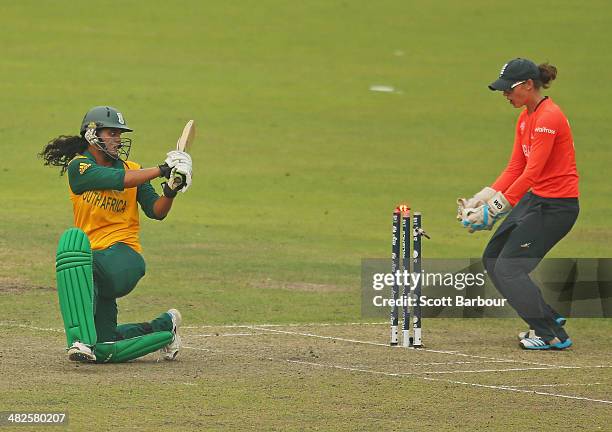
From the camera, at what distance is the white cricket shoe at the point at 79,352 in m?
10.3

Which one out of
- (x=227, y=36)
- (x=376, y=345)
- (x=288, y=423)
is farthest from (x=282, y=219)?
(x=227, y=36)

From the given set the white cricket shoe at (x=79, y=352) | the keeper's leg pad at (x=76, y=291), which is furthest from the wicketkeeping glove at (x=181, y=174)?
the white cricket shoe at (x=79, y=352)

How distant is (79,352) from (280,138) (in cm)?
1719

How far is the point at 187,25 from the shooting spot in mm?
36000

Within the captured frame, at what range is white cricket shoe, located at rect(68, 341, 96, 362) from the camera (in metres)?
10.3

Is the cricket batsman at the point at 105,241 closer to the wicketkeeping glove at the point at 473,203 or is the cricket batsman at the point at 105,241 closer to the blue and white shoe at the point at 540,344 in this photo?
the wicketkeeping glove at the point at 473,203

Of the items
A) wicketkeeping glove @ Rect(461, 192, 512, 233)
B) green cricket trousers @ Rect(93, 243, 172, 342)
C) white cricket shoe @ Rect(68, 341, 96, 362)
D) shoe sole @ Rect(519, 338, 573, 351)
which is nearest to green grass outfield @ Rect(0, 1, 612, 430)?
white cricket shoe @ Rect(68, 341, 96, 362)

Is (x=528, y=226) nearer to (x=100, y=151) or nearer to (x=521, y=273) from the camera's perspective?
(x=521, y=273)

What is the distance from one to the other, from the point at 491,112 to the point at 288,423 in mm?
22759

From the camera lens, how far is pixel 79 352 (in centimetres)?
1026

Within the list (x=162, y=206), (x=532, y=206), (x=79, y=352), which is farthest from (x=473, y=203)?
(x=79, y=352)

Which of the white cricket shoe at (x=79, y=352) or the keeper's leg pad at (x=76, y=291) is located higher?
the keeper's leg pad at (x=76, y=291)

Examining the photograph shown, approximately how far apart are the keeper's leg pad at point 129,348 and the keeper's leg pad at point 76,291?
132mm

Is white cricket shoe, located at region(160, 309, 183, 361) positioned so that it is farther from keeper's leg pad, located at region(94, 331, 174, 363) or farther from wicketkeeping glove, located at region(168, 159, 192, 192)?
wicketkeeping glove, located at region(168, 159, 192, 192)
